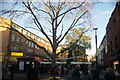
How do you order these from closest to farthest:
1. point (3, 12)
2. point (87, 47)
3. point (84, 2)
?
point (3, 12) → point (84, 2) → point (87, 47)

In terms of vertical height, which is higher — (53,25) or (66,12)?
(66,12)

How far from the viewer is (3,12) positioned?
14.8 m

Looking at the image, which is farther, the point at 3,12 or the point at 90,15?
the point at 90,15

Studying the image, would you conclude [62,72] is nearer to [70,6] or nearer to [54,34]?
[54,34]

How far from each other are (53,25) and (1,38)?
2066cm

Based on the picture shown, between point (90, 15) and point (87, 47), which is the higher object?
point (90, 15)

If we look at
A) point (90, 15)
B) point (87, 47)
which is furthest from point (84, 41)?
point (90, 15)

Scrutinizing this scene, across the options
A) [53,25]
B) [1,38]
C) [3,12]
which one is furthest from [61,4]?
[1,38]

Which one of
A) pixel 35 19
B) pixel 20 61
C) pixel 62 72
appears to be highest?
pixel 35 19

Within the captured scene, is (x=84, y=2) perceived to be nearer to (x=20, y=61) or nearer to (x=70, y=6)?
(x=70, y=6)

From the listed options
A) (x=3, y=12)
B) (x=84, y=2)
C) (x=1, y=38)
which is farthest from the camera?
(x=1, y=38)

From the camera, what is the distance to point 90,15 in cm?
1673

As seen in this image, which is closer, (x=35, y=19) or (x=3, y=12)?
(x=3, y=12)

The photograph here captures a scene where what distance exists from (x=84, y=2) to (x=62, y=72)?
11.1 m
